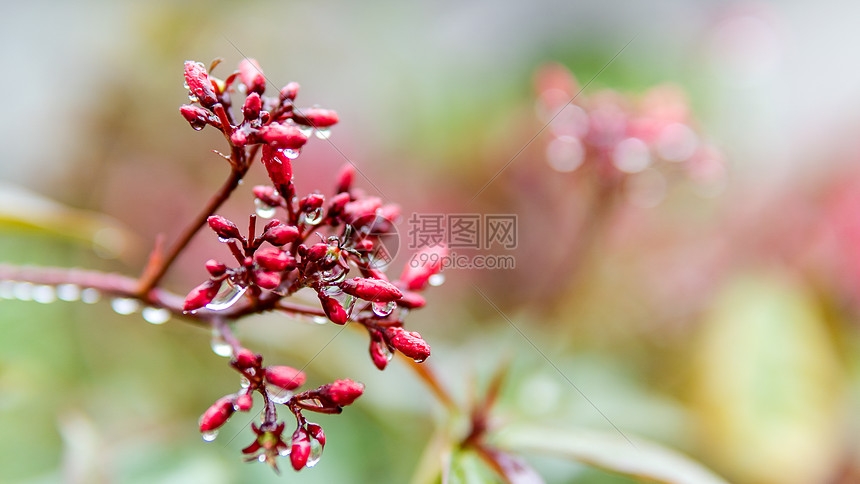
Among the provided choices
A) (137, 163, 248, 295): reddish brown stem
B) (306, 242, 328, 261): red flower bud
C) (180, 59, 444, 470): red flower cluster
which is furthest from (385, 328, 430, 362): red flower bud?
(137, 163, 248, 295): reddish brown stem

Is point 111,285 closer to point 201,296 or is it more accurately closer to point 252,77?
point 201,296

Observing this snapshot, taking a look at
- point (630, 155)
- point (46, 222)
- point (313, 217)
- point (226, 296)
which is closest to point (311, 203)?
point (313, 217)

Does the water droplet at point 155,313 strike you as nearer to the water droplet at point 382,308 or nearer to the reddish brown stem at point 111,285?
the reddish brown stem at point 111,285

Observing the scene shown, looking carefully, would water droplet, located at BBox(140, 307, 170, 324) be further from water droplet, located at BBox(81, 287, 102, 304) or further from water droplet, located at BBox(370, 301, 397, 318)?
water droplet, located at BBox(370, 301, 397, 318)

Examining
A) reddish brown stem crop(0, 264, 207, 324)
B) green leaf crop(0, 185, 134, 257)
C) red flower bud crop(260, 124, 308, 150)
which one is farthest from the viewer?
green leaf crop(0, 185, 134, 257)

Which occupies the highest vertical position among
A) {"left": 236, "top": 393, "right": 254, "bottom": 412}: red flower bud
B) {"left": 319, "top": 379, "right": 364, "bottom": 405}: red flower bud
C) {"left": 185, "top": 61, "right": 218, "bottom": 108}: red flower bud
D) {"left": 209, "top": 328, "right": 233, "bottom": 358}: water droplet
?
{"left": 185, "top": 61, "right": 218, "bottom": 108}: red flower bud

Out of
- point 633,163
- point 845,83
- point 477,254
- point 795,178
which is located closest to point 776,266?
point 795,178

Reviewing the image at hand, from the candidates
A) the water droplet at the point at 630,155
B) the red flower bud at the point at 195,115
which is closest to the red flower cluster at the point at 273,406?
the red flower bud at the point at 195,115
